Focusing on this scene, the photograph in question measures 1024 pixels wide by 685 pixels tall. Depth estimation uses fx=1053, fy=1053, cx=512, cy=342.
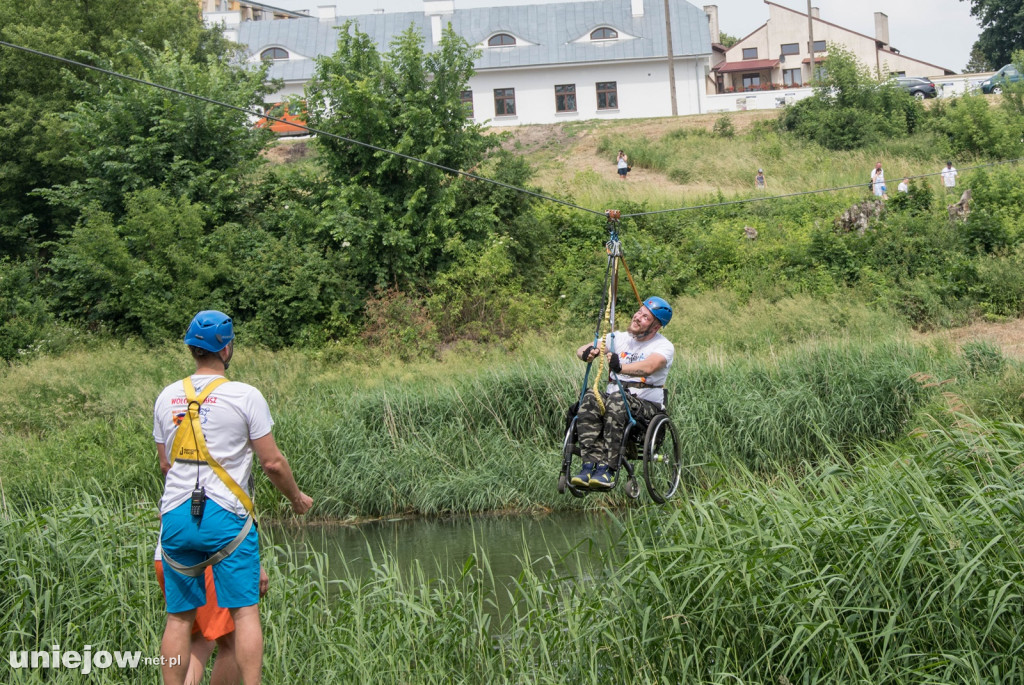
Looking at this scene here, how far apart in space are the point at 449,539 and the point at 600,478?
5.88 m

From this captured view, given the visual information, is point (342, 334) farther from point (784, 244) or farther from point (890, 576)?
point (890, 576)

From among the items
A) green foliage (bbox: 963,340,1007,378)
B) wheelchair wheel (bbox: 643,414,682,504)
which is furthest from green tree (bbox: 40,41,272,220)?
wheelchair wheel (bbox: 643,414,682,504)

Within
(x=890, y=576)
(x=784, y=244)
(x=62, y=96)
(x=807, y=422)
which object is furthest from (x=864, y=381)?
(x=62, y=96)

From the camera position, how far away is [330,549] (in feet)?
44.7

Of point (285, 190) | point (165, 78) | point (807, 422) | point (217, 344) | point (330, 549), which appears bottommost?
point (330, 549)

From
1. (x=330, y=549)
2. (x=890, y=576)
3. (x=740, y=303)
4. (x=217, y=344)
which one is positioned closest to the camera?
(x=217, y=344)

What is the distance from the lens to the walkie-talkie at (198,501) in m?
4.84

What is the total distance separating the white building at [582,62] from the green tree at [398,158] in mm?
19645

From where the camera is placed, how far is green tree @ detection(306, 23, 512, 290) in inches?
958

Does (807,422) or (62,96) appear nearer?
(807,422)

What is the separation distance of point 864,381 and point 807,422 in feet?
4.04

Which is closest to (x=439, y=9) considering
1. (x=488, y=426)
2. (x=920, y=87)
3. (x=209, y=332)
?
(x=920, y=87)

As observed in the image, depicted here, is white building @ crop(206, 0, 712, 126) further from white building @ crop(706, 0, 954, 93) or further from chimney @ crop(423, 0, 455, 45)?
white building @ crop(706, 0, 954, 93)

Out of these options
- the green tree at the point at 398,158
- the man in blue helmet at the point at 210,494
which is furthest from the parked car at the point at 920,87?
the man in blue helmet at the point at 210,494
